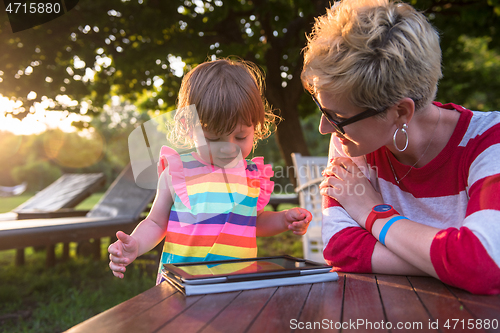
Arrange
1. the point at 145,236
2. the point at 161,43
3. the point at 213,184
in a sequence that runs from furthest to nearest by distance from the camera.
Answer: the point at 161,43 < the point at 213,184 < the point at 145,236

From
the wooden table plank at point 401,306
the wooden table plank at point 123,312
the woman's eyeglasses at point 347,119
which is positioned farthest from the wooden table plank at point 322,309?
the woman's eyeglasses at point 347,119

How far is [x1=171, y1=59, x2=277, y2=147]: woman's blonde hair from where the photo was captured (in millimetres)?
1485

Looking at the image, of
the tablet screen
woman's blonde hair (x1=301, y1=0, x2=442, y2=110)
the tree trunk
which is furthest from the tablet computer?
the tree trunk

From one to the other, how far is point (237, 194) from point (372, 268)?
2.16 ft

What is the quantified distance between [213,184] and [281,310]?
33.2 inches

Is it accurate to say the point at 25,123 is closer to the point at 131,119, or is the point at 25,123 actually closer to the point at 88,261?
the point at 88,261

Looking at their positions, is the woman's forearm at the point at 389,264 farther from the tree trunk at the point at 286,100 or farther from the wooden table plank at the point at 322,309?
the tree trunk at the point at 286,100

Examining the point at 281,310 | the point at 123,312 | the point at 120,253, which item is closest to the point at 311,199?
the point at 120,253

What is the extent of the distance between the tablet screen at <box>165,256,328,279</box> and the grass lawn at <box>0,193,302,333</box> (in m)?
2.28

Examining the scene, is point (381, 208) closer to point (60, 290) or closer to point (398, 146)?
point (398, 146)

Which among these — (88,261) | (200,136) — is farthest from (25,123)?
(200,136)

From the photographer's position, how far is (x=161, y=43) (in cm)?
491

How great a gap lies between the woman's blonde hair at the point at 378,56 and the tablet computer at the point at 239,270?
621 mm

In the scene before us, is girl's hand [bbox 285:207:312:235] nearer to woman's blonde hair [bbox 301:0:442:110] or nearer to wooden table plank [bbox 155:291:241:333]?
woman's blonde hair [bbox 301:0:442:110]
